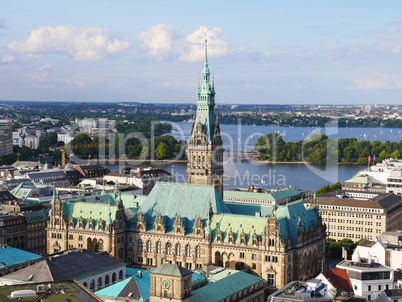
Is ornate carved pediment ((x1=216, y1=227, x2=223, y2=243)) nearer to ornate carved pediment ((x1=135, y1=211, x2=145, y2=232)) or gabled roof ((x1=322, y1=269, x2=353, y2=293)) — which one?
ornate carved pediment ((x1=135, y1=211, x2=145, y2=232))

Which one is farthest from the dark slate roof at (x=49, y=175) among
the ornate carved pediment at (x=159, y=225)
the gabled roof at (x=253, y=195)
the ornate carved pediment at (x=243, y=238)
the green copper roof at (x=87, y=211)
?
the ornate carved pediment at (x=243, y=238)

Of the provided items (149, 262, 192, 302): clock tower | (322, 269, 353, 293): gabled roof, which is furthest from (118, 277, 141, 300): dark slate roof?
(322, 269, 353, 293): gabled roof

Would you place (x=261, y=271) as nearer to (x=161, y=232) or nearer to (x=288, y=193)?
(x=161, y=232)

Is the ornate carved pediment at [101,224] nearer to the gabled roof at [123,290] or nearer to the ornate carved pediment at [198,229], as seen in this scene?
the ornate carved pediment at [198,229]

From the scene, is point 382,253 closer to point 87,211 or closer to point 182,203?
point 182,203

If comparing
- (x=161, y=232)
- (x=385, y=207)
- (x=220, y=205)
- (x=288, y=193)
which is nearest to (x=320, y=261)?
(x=220, y=205)
